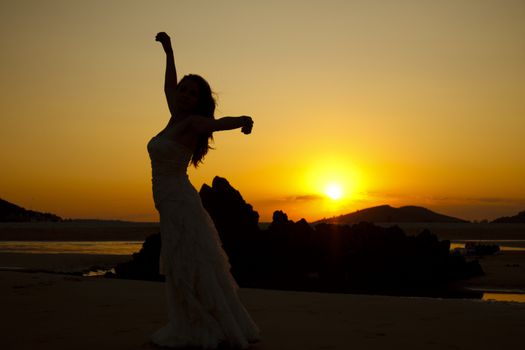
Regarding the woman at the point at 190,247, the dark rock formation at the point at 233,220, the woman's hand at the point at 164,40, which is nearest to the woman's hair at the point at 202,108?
the woman at the point at 190,247

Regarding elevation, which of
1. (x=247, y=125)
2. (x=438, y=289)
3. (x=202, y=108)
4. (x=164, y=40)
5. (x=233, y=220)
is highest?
(x=164, y=40)

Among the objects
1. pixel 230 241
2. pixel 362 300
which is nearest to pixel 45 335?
pixel 362 300

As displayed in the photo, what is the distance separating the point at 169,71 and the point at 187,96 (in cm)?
49

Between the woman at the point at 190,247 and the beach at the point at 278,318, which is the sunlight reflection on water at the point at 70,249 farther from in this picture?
the woman at the point at 190,247

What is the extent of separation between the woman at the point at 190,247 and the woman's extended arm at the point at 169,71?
208 millimetres

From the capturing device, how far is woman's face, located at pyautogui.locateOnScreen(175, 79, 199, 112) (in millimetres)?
5895

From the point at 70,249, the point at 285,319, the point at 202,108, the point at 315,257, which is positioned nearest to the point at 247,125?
the point at 202,108

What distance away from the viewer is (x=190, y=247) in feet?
19.1

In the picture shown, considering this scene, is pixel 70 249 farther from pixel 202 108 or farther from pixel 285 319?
pixel 202 108

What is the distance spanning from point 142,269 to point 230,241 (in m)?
2.71

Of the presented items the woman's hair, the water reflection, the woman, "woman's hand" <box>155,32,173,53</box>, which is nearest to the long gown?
the woman

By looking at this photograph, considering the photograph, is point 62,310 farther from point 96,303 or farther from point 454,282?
point 454,282

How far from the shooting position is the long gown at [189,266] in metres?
5.75

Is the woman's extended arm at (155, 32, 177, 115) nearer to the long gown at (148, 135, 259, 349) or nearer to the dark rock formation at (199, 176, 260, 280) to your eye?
the long gown at (148, 135, 259, 349)
